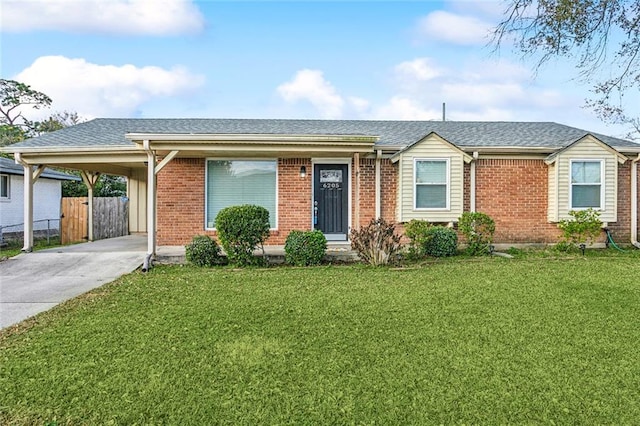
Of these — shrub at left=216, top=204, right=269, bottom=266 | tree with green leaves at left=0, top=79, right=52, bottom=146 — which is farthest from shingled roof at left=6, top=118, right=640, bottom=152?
tree with green leaves at left=0, top=79, right=52, bottom=146

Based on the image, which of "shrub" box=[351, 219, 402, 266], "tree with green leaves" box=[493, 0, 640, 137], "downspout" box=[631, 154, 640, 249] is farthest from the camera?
"downspout" box=[631, 154, 640, 249]

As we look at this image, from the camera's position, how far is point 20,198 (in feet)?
53.1

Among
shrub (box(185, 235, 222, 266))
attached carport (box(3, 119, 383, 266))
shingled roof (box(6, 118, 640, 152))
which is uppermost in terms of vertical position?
shingled roof (box(6, 118, 640, 152))

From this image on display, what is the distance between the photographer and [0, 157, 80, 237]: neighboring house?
15.3 meters

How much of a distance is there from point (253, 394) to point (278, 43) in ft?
37.4

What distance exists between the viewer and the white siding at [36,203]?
50.6 feet

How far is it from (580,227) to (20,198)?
62.2 ft

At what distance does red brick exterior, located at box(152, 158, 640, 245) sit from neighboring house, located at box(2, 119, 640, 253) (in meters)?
0.03

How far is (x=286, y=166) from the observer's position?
1100cm

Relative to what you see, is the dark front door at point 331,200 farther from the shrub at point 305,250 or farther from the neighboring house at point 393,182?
the shrub at point 305,250

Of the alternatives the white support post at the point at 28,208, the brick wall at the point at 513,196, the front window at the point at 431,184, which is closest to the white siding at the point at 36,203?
the white support post at the point at 28,208

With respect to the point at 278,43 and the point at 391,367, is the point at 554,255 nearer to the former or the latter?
the point at 391,367

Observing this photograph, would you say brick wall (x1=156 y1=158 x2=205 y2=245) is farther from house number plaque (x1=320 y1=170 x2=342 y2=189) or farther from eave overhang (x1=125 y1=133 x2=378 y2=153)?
house number plaque (x1=320 y1=170 x2=342 y2=189)

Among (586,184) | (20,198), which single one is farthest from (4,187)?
(586,184)
